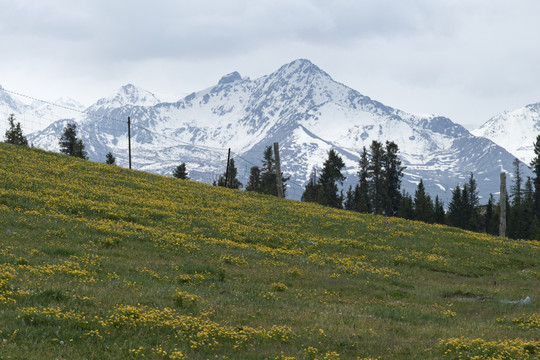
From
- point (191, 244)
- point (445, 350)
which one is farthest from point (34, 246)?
point (445, 350)

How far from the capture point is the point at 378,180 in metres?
107

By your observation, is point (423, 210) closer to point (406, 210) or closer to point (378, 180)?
point (406, 210)

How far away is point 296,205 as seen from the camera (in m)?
44.1

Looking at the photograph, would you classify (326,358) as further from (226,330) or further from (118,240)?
(118,240)

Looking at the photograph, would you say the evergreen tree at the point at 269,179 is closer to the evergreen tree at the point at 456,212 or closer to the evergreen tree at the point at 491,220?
the evergreen tree at the point at 456,212

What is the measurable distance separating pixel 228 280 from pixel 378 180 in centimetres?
9128

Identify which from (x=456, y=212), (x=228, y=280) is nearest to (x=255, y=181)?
(x=456, y=212)

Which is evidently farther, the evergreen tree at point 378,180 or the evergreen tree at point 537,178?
the evergreen tree at point 378,180

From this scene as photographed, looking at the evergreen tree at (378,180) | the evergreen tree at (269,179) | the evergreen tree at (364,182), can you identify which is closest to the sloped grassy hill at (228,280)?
the evergreen tree at (378,180)

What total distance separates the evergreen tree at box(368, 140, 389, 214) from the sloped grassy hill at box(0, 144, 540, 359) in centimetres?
6660

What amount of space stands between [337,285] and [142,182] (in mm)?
24478

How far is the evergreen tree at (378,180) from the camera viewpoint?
106 metres

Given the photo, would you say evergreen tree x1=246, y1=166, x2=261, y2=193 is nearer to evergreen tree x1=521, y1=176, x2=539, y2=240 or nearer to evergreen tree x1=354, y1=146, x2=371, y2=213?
evergreen tree x1=354, y1=146, x2=371, y2=213

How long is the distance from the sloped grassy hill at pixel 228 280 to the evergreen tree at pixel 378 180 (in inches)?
2622
